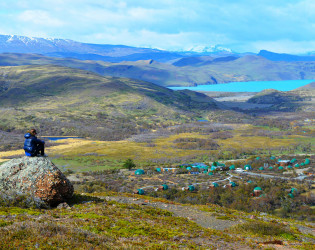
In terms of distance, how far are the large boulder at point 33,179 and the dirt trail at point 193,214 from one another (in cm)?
817

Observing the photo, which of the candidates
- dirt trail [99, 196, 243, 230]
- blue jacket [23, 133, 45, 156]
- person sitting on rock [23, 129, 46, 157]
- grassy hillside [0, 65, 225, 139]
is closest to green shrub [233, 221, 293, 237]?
dirt trail [99, 196, 243, 230]

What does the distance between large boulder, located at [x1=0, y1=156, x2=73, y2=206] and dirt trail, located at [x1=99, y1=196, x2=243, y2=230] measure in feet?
26.8

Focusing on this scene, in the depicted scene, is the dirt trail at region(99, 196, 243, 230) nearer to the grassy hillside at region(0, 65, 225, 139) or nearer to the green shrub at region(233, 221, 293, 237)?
the green shrub at region(233, 221, 293, 237)

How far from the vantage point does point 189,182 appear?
56.1m

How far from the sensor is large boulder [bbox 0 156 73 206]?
16859 millimetres

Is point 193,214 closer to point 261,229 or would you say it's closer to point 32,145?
point 261,229

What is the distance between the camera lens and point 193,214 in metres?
22.6

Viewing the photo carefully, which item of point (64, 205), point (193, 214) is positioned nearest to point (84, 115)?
point (193, 214)

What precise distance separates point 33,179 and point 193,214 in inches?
451

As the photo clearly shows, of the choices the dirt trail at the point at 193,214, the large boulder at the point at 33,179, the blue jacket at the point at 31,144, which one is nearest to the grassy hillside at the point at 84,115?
the dirt trail at the point at 193,214

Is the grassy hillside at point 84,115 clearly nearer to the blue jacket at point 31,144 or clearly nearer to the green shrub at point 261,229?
the blue jacket at point 31,144

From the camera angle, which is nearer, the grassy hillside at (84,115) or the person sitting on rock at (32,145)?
the person sitting on rock at (32,145)

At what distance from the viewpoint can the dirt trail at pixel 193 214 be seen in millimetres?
20448

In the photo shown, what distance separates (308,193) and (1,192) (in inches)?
1715
